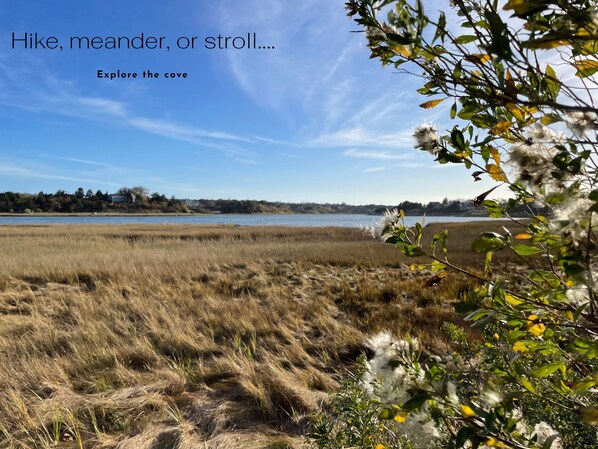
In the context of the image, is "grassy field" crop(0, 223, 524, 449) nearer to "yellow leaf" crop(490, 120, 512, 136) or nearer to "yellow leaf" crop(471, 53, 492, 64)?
"yellow leaf" crop(490, 120, 512, 136)

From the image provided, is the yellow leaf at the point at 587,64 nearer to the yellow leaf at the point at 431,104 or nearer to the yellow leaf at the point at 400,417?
the yellow leaf at the point at 431,104

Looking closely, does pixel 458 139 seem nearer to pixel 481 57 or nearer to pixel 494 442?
pixel 481 57

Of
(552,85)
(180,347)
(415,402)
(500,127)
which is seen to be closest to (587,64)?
(552,85)

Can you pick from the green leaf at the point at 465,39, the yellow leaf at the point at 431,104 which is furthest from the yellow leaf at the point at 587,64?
the yellow leaf at the point at 431,104

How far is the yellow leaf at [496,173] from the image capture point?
3.85 ft

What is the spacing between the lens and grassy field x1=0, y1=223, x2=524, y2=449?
302cm

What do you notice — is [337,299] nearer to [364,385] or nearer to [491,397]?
[364,385]

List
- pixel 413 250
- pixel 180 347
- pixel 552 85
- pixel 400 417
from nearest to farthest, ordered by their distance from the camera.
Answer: pixel 552 85 → pixel 400 417 → pixel 413 250 → pixel 180 347

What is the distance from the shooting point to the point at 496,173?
118 centimetres

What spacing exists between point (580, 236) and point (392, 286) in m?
8.03

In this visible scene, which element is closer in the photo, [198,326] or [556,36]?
[556,36]

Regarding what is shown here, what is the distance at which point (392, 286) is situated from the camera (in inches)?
338

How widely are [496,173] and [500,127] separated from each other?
0.52 feet

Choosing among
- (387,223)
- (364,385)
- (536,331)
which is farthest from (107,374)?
(536,331)
